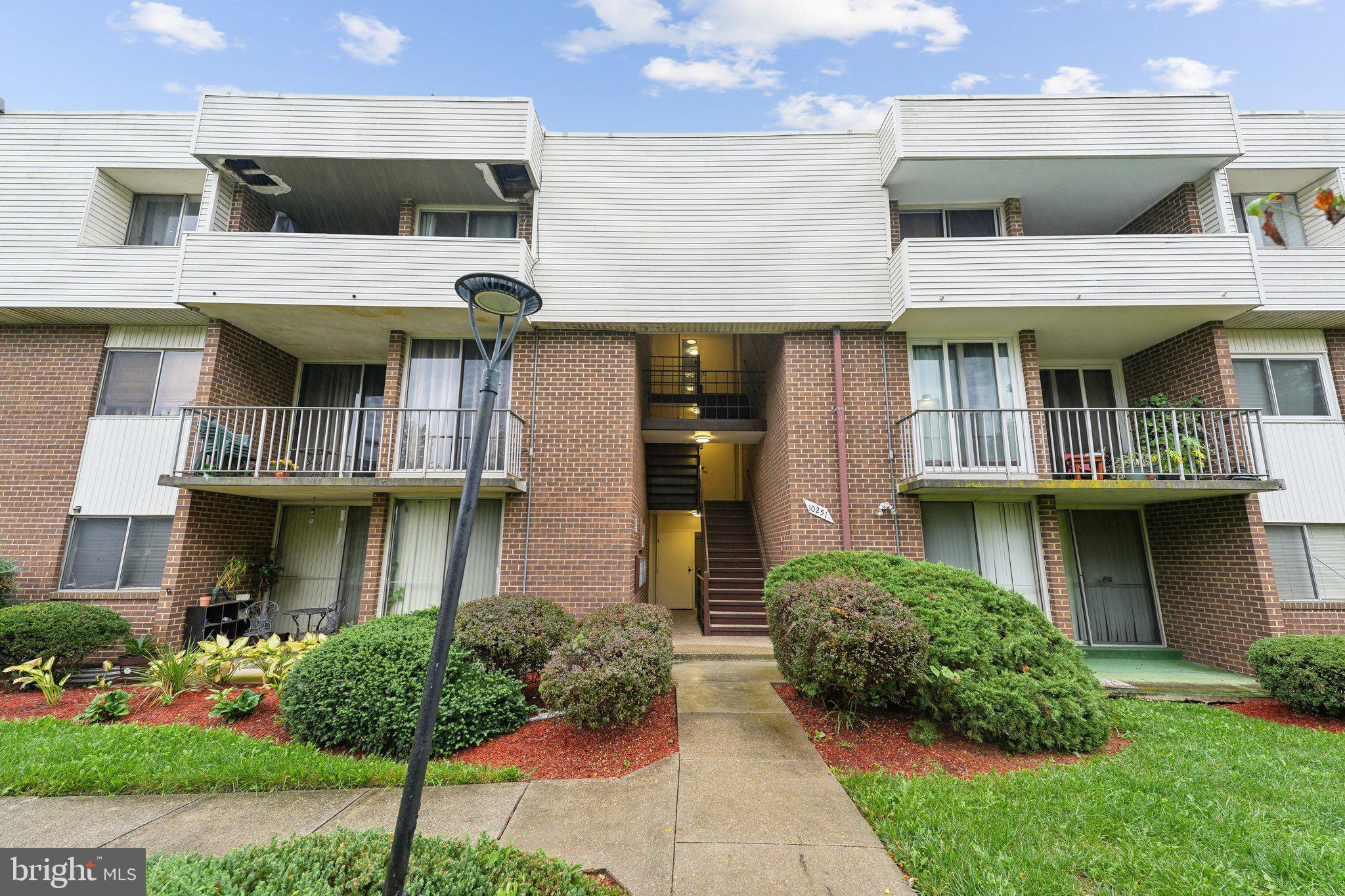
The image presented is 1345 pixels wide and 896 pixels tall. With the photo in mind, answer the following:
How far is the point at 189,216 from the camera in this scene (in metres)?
9.30

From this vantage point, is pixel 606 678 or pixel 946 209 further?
pixel 946 209

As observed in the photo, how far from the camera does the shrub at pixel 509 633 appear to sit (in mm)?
5344

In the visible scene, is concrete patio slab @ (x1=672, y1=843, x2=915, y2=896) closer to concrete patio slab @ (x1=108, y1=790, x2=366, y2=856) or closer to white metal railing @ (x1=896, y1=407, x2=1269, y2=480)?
concrete patio slab @ (x1=108, y1=790, x2=366, y2=856)

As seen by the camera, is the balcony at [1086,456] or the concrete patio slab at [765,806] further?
the balcony at [1086,456]

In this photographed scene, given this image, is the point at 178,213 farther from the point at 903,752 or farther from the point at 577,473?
the point at 903,752

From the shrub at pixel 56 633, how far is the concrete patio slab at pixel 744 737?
8.09 metres

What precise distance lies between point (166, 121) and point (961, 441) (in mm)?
14658

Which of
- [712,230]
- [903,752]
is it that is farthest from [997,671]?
[712,230]

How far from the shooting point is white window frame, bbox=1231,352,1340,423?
8.34m

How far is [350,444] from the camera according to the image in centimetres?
929

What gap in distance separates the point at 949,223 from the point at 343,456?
11065 mm

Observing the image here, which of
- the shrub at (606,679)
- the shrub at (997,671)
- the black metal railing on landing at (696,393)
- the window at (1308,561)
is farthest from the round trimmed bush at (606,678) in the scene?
the window at (1308,561)

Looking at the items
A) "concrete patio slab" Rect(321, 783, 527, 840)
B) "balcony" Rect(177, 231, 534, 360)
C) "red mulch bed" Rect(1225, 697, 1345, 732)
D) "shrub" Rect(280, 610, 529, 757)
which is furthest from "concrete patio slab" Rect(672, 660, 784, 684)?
"balcony" Rect(177, 231, 534, 360)

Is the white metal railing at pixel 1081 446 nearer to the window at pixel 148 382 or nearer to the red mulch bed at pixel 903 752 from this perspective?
the red mulch bed at pixel 903 752
